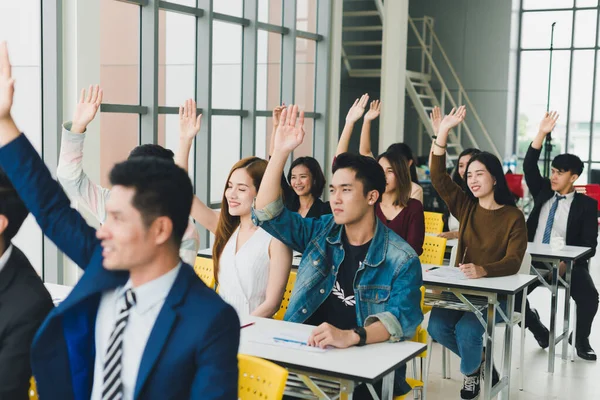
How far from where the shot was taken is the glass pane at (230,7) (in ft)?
23.4

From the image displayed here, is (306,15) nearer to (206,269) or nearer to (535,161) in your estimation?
(535,161)

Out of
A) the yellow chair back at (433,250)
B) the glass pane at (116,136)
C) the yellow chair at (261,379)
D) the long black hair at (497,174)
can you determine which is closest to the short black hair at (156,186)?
the yellow chair at (261,379)

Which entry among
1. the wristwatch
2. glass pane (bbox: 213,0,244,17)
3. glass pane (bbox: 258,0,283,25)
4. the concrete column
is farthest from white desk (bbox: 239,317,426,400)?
the concrete column

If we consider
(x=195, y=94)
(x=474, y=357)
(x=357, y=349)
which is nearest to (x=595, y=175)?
(x=195, y=94)

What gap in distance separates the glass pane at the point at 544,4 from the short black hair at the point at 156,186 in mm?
15264

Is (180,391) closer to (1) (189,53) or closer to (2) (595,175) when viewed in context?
(1) (189,53)

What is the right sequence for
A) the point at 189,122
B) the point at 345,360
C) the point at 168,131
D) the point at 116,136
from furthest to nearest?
the point at 168,131 < the point at 116,136 < the point at 189,122 < the point at 345,360

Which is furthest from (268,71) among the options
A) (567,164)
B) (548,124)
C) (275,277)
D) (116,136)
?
(275,277)

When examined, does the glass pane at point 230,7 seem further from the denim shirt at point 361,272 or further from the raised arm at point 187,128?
the denim shirt at point 361,272

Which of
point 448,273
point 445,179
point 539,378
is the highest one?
point 445,179

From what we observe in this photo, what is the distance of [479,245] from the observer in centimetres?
482

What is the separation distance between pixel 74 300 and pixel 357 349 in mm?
1471

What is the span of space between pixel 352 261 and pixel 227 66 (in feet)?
15.0

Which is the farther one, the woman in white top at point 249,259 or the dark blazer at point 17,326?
the woman in white top at point 249,259
